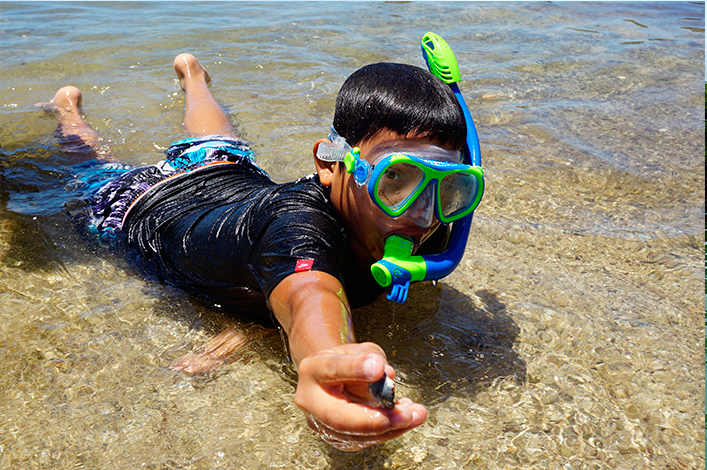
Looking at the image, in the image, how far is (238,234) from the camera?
2398 millimetres

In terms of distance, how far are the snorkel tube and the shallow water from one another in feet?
1.47

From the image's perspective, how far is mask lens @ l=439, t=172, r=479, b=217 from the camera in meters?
2.16

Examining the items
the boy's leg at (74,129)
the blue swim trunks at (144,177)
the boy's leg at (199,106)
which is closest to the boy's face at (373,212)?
the blue swim trunks at (144,177)

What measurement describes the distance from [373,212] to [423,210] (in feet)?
0.64

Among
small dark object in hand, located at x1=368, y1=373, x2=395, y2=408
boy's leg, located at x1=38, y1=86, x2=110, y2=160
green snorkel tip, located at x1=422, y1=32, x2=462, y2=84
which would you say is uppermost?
green snorkel tip, located at x1=422, y1=32, x2=462, y2=84

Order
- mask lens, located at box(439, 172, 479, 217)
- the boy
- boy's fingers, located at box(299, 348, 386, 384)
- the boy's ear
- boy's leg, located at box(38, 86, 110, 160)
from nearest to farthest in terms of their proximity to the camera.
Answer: boy's fingers, located at box(299, 348, 386, 384) < the boy < mask lens, located at box(439, 172, 479, 217) < the boy's ear < boy's leg, located at box(38, 86, 110, 160)

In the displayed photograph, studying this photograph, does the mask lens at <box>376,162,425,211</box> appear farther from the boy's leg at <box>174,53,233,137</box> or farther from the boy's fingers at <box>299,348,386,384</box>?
the boy's leg at <box>174,53,233,137</box>

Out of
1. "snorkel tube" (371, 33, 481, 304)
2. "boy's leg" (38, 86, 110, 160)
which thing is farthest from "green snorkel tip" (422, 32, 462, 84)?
"boy's leg" (38, 86, 110, 160)

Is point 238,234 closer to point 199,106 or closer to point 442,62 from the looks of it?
point 442,62

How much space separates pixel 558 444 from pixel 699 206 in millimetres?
2745

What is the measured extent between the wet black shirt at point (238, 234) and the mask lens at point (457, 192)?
43 cm

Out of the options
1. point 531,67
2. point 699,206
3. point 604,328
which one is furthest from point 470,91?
point 604,328

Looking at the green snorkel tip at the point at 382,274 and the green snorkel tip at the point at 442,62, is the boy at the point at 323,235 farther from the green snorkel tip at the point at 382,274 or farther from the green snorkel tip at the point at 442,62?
the green snorkel tip at the point at 442,62

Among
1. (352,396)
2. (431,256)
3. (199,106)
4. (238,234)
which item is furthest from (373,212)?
(199,106)
